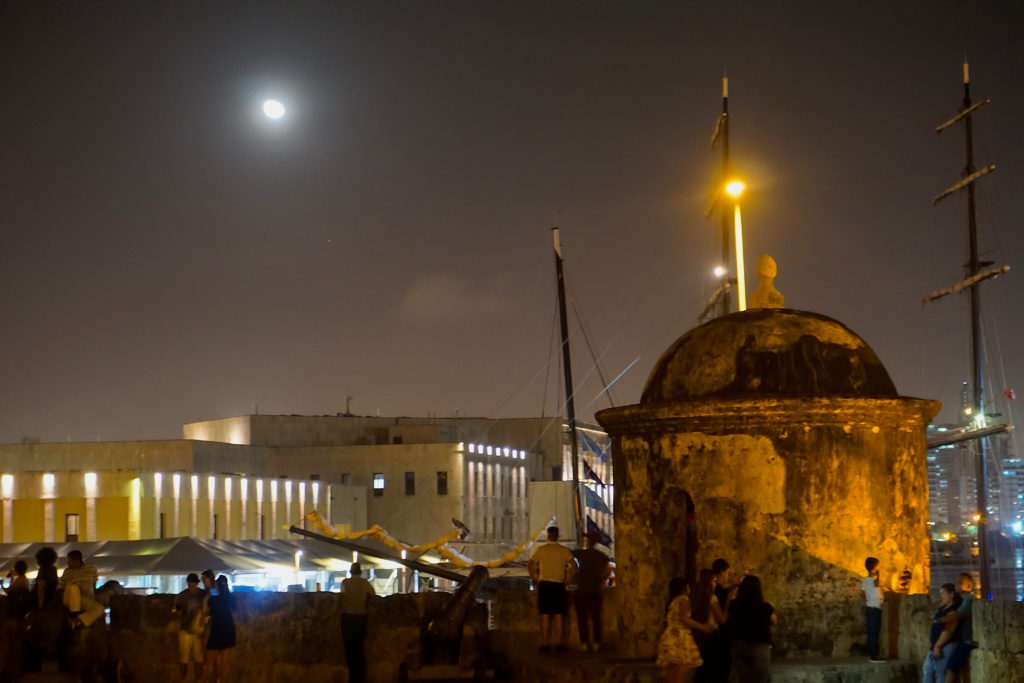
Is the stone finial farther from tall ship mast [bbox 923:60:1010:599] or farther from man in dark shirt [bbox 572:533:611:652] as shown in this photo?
tall ship mast [bbox 923:60:1010:599]

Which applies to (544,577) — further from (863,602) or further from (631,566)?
(863,602)

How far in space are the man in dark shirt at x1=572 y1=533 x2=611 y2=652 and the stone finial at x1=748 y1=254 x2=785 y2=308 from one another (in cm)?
295

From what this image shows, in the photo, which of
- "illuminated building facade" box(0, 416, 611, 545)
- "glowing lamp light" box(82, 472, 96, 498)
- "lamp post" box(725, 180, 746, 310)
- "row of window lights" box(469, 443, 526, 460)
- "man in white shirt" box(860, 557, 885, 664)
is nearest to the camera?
"man in white shirt" box(860, 557, 885, 664)

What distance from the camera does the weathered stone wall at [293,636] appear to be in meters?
14.5

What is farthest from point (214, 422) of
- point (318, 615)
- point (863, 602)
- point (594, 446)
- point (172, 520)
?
point (863, 602)

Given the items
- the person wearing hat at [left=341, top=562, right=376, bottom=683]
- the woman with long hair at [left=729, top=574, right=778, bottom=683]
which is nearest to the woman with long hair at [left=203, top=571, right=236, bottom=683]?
the person wearing hat at [left=341, top=562, right=376, bottom=683]

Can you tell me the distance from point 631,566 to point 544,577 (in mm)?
1482

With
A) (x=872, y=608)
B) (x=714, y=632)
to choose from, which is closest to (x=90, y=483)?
(x=872, y=608)

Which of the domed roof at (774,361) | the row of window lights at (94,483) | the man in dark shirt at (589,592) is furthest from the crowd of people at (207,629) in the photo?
the row of window lights at (94,483)

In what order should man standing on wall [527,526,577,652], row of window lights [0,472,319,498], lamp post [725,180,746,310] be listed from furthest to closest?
row of window lights [0,472,319,498] < lamp post [725,180,746,310] < man standing on wall [527,526,577,652]

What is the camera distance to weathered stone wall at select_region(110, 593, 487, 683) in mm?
14484

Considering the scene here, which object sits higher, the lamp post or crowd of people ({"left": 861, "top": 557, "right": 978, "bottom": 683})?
the lamp post

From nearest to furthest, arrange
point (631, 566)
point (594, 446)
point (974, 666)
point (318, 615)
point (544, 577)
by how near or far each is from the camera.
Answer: point (974, 666)
point (631, 566)
point (544, 577)
point (318, 615)
point (594, 446)

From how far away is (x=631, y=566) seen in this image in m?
12.0
